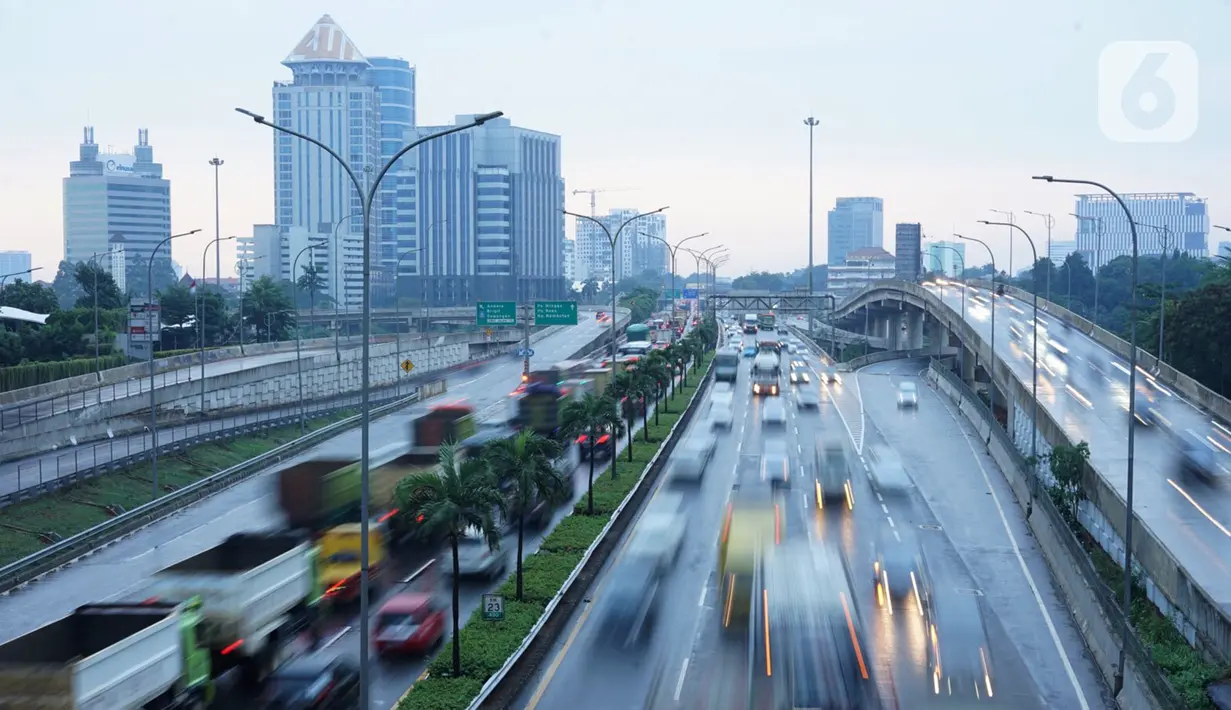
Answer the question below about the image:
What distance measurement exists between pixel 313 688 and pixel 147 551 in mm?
17873

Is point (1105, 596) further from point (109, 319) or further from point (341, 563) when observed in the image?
point (109, 319)

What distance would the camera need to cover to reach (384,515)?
3588cm

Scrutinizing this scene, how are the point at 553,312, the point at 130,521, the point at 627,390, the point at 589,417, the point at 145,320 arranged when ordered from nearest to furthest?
the point at 130,521 < the point at 589,417 < the point at 145,320 < the point at 627,390 < the point at 553,312

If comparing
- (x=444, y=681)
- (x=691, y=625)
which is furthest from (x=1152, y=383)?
(x=444, y=681)

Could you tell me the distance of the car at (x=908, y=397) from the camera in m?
71.2

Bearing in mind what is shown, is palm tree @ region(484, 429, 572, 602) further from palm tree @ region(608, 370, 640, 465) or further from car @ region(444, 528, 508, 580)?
palm tree @ region(608, 370, 640, 465)

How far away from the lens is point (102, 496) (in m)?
44.1

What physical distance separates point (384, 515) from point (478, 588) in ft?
18.3

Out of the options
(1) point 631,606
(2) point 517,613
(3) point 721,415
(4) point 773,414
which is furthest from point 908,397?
(2) point 517,613

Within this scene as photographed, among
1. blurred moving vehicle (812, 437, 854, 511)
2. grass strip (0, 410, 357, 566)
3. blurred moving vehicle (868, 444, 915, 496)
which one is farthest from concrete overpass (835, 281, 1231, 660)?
grass strip (0, 410, 357, 566)

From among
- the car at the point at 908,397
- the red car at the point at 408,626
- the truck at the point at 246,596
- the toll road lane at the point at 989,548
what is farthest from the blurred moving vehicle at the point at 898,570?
the car at the point at 908,397

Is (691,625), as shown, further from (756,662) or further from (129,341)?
(129,341)

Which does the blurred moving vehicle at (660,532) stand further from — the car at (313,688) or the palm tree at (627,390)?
the car at (313,688)

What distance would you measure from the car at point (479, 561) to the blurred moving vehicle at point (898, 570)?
1095 cm
